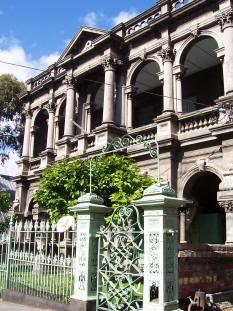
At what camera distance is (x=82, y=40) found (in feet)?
61.4

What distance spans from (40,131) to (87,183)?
535 inches

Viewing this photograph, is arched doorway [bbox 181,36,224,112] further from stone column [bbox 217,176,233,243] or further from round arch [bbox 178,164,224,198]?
stone column [bbox 217,176,233,243]

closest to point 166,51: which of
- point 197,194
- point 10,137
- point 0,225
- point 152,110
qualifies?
point 152,110

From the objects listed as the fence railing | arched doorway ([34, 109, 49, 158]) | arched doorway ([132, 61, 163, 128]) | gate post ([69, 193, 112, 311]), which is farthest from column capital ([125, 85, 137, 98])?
gate post ([69, 193, 112, 311])

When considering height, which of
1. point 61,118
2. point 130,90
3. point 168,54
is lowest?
point 61,118

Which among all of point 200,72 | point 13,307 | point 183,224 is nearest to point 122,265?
point 13,307

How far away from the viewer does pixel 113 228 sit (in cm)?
641

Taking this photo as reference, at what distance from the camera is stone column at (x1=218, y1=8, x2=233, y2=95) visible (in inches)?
504

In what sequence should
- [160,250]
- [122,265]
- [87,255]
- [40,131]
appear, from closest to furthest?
[160,250], [122,265], [87,255], [40,131]

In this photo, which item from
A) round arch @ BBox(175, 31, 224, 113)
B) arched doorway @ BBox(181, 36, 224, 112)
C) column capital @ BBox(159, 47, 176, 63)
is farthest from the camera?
arched doorway @ BBox(181, 36, 224, 112)

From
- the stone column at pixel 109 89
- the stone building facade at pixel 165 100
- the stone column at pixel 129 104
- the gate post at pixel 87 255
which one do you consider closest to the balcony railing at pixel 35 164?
the stone building facade at pixel 165 100

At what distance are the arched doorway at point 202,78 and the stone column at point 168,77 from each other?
69cm

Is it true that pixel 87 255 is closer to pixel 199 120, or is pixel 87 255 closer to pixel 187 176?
pixel 187 176

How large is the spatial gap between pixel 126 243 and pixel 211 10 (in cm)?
1089
